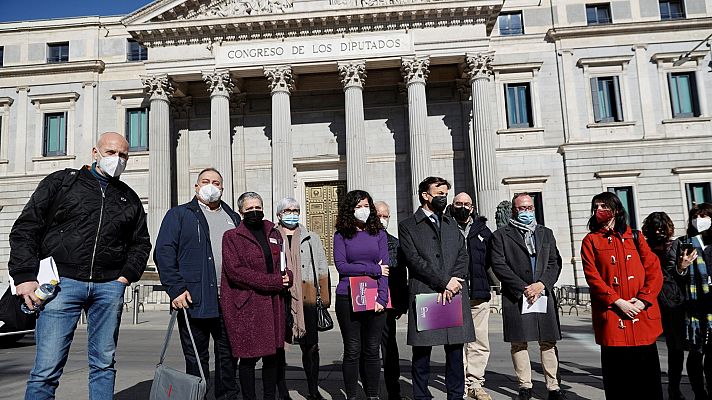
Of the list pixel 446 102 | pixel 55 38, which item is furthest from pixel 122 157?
pixel 55 38

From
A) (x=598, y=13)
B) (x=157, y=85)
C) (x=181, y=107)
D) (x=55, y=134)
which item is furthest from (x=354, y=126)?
(x=55, y=134)

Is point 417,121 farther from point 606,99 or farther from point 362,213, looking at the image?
point 362,213

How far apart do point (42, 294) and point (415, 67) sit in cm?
2028

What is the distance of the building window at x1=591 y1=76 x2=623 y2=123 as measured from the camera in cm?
2506

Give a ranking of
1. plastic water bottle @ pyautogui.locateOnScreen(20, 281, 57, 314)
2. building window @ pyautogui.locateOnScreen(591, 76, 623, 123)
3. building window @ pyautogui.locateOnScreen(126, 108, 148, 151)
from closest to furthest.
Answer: plastic water bottle @ pyautogui.locateOnScreen(20, 281, 57, 314)
building window @ pyautogui.locateOnScreen(591, 76, 623, 123)
building window @ pyautogui.locateOnScreen(126, 108, 148, 151)

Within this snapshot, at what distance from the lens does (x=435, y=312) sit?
542 centimetres

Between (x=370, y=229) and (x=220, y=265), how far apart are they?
65.6 inches

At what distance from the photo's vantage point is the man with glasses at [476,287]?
6254 mm

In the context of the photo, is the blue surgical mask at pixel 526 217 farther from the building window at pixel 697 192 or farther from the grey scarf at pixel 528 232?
the building window at pixel 697 192

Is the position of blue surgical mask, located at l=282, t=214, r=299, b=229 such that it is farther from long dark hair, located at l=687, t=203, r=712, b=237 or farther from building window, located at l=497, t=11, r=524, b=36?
building window, located at l=497, t=11, r=524, b=36

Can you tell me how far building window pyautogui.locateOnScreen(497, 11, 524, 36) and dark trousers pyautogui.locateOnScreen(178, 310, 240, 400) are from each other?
24.2 meters

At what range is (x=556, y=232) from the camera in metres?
24.7

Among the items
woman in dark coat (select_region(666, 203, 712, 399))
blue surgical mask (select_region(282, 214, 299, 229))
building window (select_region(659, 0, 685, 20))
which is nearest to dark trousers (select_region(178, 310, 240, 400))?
blue surgical mask (select_region(282, 214, 299, 229))

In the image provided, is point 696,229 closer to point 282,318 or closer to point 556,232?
point 282,318
